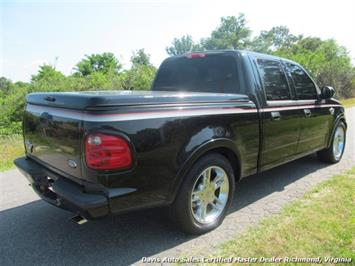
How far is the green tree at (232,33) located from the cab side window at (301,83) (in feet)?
187

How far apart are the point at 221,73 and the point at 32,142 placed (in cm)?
246

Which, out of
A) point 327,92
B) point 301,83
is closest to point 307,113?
point 301,83

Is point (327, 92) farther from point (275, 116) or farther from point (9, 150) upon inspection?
point (9, 150)

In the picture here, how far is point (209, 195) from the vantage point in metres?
3.14

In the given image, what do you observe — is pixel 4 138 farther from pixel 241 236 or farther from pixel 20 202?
pixel 241 236

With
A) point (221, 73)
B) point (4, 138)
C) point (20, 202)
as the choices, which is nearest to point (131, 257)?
point (20, 202)

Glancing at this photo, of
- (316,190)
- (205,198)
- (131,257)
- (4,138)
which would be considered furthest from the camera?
(4,138)

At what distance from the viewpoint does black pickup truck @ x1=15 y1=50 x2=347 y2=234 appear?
7.48 feet

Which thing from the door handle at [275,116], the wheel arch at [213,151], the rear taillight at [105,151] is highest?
the door handle at [275,116]

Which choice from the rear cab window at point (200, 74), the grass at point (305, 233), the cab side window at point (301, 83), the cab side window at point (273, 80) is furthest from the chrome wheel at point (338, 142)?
the rear cab window at point (200, 74)

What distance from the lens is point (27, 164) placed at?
10.3ft

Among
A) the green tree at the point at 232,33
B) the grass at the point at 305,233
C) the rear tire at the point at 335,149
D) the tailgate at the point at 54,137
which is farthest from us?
the green tree at the point at 232,33

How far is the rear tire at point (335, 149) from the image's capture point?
5389mm

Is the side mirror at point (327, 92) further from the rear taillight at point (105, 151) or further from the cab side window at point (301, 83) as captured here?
the rear taillight at point (105, 151)
